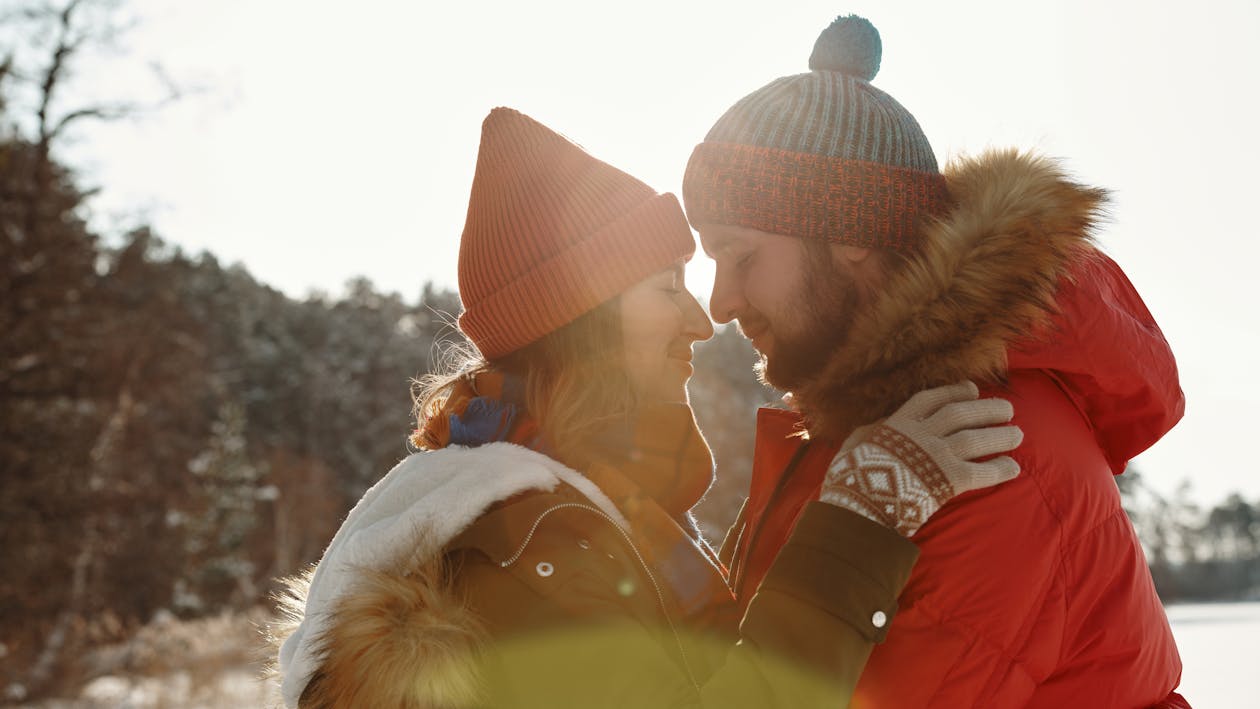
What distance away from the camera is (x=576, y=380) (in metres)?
1.94

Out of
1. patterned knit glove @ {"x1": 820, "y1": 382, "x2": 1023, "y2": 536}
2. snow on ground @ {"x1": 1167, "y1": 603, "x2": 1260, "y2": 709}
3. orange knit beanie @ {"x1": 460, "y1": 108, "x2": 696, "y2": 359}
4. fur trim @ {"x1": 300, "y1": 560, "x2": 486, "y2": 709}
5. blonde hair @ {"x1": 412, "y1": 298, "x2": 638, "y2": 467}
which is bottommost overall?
snow on ground @ {"x1": 1167, "y1": 603, "x2": 1260, "y2": 709}

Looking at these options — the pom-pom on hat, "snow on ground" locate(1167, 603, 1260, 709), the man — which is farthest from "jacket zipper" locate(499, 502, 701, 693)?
"snow on ground" locate(1167, 603, 1260, 709)

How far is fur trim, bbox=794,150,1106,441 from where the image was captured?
1.61m

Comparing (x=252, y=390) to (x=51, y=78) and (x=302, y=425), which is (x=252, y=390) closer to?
(x=302, y=425)

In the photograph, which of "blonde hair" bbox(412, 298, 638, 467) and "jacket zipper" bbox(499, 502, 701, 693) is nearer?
"jacket zipper" bbox(499, 502, 701, 693)

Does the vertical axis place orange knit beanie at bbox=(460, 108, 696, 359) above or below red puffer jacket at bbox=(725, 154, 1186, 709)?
above

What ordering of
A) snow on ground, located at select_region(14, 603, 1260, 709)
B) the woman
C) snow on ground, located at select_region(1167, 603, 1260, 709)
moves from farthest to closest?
snow on ground, located at select_region(14, 603, 1260, 709), snow on ground, located at select_region(1167, 603, 1260, 709), the woman

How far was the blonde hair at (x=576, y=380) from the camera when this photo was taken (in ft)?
6.20

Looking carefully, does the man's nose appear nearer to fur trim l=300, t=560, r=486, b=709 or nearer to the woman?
the woman

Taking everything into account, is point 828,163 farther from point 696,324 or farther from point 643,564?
point 643,564

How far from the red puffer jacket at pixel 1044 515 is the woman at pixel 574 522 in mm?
86

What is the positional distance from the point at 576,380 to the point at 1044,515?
934 millimetres

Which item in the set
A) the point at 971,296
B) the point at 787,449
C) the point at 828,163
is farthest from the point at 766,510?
the point at 828,163

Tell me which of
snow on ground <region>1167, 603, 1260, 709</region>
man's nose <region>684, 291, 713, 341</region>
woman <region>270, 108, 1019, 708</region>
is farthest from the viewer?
snow on ground <region>1167, 603, 1260, 709</region>
